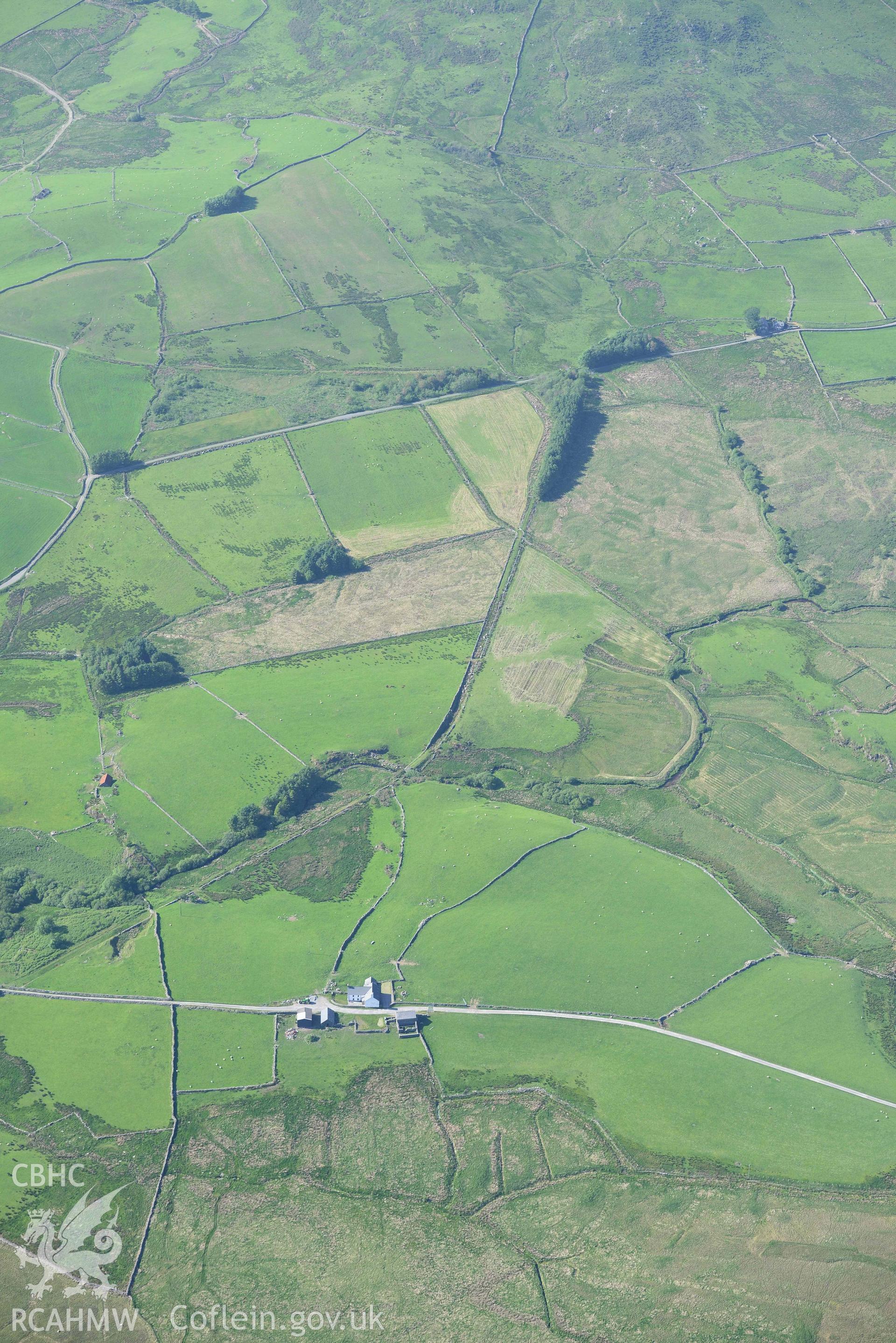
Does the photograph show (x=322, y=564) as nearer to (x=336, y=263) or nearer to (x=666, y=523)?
(x=666, y=523)

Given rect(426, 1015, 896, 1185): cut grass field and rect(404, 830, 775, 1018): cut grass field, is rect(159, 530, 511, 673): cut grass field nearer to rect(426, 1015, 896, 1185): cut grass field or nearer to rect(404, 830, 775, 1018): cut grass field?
rect(404, 830, 775, 1018): cut grass field

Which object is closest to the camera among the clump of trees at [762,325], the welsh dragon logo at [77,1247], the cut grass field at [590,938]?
the welsh dragon logo at [77,1247]

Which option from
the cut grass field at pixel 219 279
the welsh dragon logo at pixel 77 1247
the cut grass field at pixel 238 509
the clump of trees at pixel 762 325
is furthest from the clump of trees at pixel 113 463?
the clump of trees at pixel 762 325

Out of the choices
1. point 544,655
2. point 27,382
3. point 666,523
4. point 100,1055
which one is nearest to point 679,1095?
point 100,1055

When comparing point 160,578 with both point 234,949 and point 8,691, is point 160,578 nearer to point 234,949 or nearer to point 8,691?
point 8,691

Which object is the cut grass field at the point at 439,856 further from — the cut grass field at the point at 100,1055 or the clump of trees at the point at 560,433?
the clump of trees at the point at 560,433

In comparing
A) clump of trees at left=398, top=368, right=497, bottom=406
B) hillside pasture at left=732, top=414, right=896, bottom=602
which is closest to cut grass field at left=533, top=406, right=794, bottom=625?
hillside pasture at left=732, top=414, right=896, bottom=602
